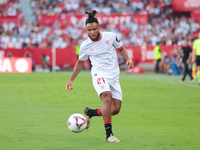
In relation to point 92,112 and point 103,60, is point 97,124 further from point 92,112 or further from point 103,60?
point 103,60

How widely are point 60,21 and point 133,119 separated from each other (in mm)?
25796

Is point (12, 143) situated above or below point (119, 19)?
below

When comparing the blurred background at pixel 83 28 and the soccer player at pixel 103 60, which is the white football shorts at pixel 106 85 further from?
the blurred background at pixel 83 28

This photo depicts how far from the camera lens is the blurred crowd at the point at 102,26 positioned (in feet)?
102

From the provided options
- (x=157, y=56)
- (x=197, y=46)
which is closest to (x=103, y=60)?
(x=197, y=46)

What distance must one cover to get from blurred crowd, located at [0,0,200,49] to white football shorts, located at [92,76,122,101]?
2371 cm

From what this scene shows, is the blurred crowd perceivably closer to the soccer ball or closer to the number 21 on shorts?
the number 21 on shorts

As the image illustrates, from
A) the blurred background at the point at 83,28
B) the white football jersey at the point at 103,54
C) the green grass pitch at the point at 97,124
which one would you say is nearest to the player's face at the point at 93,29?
the white football jersey at the point at 103,54

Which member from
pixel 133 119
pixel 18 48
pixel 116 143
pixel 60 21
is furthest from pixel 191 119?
pixel 60 21

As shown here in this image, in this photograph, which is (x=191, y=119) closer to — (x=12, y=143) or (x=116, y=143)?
(x=116, y=143)

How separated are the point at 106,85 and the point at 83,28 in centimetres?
2729

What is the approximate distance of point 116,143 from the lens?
5.64 meters

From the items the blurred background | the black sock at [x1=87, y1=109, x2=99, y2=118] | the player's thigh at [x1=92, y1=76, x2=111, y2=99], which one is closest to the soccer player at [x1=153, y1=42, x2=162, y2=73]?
the blurred background

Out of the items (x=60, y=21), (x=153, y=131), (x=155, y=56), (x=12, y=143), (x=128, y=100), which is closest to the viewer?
(x=12, y=143)
